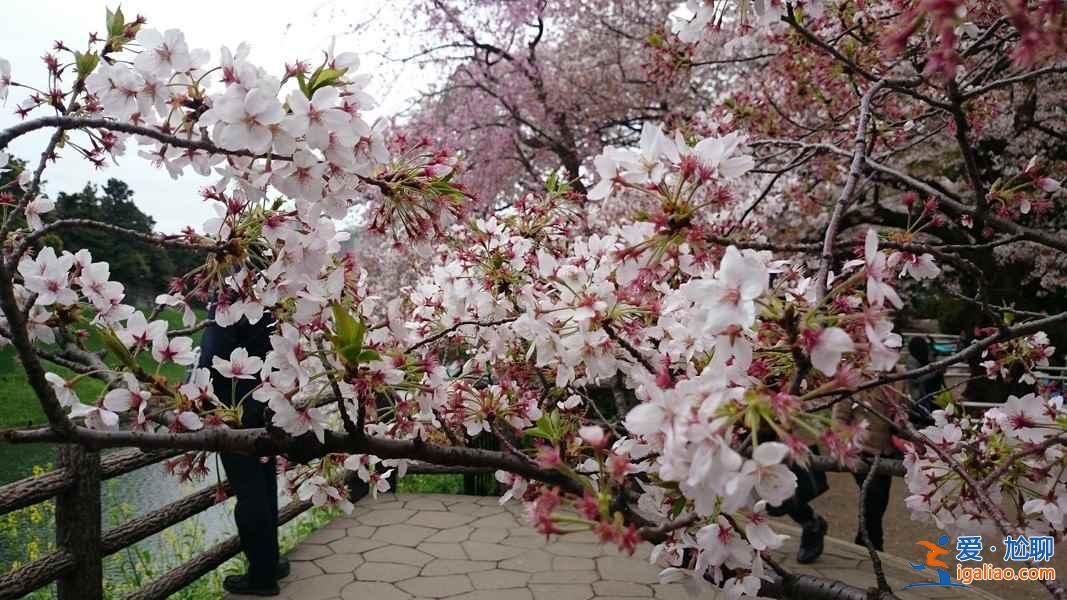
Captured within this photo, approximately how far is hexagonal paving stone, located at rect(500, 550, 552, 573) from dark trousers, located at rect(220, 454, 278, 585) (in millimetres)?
1295

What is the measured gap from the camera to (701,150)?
Result: 3.53 ft

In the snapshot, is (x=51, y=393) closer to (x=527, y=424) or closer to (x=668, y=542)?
(x=527, y=424)

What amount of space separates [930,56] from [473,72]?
8597 millimetres

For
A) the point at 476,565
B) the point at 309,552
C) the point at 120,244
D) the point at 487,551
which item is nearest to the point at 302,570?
the point at 309,552

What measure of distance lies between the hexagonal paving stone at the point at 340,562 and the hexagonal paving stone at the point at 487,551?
0.66 metres

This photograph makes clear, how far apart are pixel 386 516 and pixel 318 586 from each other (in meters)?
1.30

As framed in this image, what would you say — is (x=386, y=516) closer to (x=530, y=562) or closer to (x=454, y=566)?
(x=454, y=566)

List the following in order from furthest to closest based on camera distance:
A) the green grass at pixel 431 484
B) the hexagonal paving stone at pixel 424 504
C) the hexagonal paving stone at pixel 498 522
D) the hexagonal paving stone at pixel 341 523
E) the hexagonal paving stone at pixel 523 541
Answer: the green grass at pixel 431 484 < the hexagonal paving stone at pixel 424 504 < the hexagonal paving stone at pixel 498 522 < the hexagonal paving stone at pixel 341 523 < the hexagonal paving stone at pixel 523 541

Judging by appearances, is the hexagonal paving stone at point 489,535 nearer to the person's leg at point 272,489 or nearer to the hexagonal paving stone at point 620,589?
the hexagonal paving stone at point 620,589

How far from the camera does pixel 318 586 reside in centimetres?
373

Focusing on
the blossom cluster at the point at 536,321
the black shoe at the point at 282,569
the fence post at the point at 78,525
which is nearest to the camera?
the blossom cluster at the point at 536,321

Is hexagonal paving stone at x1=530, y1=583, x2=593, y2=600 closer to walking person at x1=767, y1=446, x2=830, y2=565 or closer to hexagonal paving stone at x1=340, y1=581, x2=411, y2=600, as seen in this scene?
hexagonal paving stone at x1=340, y1=581, x2=411, y2=600

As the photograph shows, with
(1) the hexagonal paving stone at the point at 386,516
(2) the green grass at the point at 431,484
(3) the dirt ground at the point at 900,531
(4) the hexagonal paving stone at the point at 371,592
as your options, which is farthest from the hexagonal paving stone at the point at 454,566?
(3) the dirt ground at the point at 900,531

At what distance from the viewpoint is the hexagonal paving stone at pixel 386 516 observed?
488 centimetres
